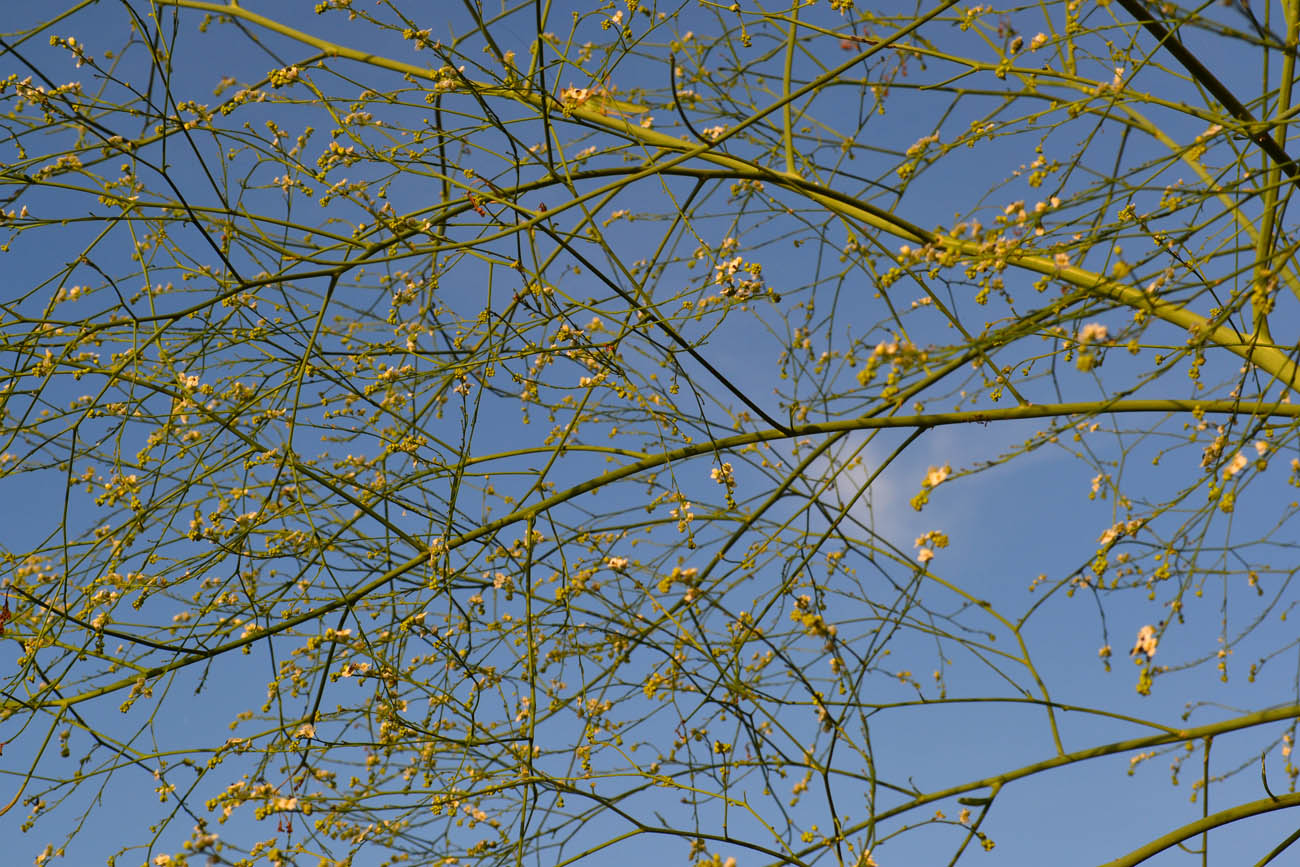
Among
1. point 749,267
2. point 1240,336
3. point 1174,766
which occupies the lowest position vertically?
point 1174,766


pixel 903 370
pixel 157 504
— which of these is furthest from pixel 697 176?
pixel 157 504

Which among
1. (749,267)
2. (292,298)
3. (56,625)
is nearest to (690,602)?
(749,267)

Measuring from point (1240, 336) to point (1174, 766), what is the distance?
124 cm

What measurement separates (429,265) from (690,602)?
148 cm

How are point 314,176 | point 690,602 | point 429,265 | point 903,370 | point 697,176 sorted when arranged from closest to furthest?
point 903,370, point 690,602, point 314,176, point 697,176, point 429,265

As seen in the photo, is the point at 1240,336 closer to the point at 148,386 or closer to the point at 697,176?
the point at 697,176

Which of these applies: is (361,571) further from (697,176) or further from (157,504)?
(697,176)

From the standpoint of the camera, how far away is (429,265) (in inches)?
136

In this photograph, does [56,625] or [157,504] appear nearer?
[56,625]

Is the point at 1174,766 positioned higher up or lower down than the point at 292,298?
lower down

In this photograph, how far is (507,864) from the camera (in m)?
2.78

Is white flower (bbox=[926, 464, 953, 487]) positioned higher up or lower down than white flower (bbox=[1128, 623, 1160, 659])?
higher up

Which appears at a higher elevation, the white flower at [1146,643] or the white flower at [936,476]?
the white flower at [936,476]

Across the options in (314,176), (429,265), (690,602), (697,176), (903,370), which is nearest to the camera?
(903,370)
